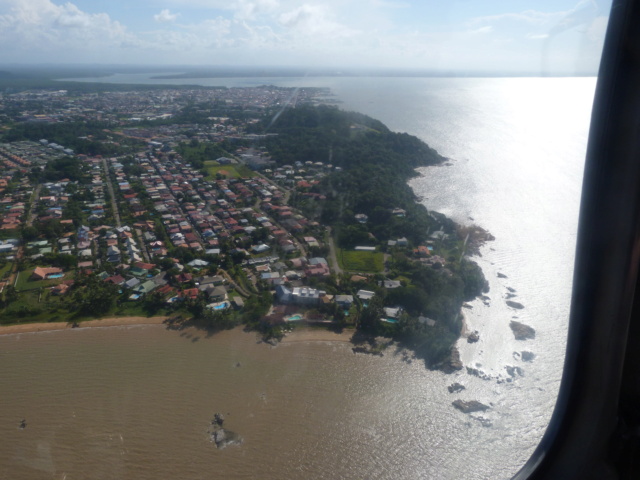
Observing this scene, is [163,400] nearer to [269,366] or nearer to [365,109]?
[269,366]

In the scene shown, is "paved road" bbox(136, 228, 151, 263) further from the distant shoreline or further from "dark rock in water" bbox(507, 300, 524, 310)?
"dark rock in water" bbox(507, 300, 524, 310)

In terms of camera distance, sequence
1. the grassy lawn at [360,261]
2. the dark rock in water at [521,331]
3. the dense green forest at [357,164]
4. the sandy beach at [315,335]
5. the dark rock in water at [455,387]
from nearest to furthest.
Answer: the dark rock in water at [455,387]
the dark rock in water at [521,331]
the sandy beach at [315,335]
the grassy lawn at [360,261]
the dense green forest at [357,164]

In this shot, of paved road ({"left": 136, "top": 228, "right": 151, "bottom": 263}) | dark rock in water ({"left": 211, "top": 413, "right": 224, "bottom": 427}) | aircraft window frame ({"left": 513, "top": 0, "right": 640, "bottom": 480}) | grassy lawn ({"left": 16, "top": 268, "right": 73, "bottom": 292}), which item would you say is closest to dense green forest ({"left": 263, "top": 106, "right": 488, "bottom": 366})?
dark rock in water ({"left": 211, "top": 413, "right": 224, "bottom": 427})

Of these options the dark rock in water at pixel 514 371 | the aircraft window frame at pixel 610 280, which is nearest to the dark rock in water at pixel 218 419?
the dark rock in water at pixel 514 371

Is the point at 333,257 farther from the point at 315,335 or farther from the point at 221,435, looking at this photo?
the point at 221,435

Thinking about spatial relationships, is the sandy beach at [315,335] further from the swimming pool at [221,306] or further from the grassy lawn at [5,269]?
the grassy lawn at [5,269]

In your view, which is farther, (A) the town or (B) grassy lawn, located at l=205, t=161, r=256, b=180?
(B) grassy lawn, located at l=205, t=161, r=256, b=180

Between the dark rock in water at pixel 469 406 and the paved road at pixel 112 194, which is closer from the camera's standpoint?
the dark rock in water at pixel 469 406

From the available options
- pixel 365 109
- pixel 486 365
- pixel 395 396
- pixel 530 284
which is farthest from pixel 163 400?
pixel 365 109
